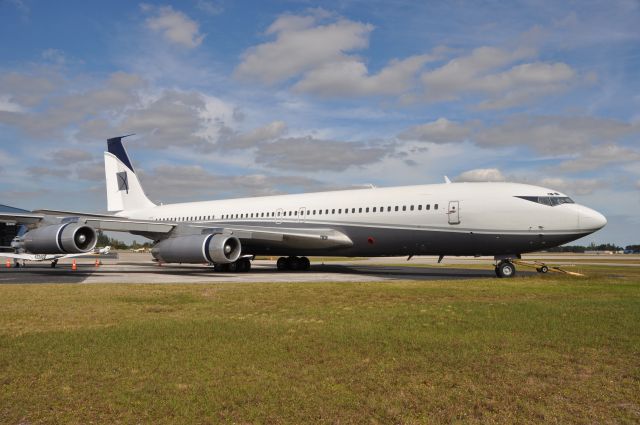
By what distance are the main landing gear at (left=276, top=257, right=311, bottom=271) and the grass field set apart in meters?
18.8

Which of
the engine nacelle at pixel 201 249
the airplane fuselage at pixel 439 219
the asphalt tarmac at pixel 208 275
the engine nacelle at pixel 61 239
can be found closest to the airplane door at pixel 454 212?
the airplane fuselage at pixel 439 219

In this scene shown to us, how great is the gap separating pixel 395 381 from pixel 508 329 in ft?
11.8

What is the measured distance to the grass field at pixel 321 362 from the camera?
193 inches

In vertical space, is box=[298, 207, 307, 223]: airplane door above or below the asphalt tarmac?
above

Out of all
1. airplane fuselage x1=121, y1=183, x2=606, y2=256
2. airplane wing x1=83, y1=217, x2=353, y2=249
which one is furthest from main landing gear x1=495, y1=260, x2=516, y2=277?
airplane wing x1=83, y1=217, x2=353, y2=249

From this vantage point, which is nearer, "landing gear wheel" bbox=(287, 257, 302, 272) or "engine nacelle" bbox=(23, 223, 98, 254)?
"engine nacelle" bbox=(23, 223, 98, 254)

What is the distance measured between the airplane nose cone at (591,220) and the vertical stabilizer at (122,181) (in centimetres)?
2859

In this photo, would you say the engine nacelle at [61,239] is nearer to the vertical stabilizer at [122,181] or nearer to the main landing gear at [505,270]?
the vertical stabilizer at [122,181]

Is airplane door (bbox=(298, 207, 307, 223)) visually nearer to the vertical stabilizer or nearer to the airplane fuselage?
the airplane fuselage

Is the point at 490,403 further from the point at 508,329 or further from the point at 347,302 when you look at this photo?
the point at 347,302

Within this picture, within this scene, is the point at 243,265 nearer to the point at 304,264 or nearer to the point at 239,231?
the point at 239,231

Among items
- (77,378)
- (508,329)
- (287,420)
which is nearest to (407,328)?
(508,329)

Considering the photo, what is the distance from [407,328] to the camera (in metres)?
8.62

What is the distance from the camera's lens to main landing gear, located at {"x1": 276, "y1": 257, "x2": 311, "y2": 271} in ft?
100
